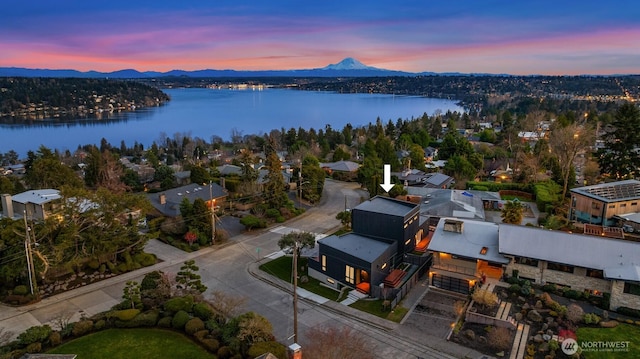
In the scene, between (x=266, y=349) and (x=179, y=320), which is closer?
(x=266, y=349)

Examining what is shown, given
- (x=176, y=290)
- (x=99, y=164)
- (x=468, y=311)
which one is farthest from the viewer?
(x=99, y=164)

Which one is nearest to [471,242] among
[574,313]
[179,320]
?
[574,313]

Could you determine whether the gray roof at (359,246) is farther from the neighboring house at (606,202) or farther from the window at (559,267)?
the neighboring house at (606,202)

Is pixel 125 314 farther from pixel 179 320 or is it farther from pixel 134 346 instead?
pixel 179 320

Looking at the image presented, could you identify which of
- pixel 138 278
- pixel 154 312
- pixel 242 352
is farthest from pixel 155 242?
pixel 242 352

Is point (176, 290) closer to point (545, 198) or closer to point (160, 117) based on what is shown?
point (545, 198)

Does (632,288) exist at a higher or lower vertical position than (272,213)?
higher

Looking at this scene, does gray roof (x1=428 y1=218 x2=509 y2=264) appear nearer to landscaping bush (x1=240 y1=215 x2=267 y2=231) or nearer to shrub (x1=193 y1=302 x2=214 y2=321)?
shrub (x1=193 y1=302 x2=214 y2=321)
